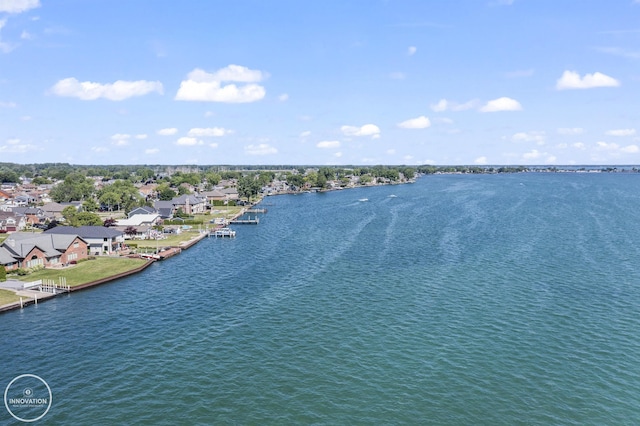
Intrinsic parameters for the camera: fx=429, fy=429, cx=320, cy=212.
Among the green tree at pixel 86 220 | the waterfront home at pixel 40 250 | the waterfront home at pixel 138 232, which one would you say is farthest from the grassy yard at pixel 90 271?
the green tree at pixel 86 220

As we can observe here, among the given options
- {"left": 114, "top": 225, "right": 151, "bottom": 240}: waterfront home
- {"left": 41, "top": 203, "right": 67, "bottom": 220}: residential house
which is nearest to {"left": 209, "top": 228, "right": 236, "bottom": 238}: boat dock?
{"left": 114, "top": 225, "right": 151, "bottom": 240}: waterfront home

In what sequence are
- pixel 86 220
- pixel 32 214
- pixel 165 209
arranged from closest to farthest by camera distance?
pixel 86 220
pixel 165 209
pixel 32 214

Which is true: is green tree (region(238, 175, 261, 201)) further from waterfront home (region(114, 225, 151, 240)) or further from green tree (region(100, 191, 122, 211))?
waterfront home (region(114, 225, 151, 240))

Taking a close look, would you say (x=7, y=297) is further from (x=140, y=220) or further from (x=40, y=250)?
(x=140, y=220)

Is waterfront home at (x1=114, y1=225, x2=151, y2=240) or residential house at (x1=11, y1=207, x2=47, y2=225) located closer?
waterfront home at (x1=114, y1=225, x2=151, y2=240)

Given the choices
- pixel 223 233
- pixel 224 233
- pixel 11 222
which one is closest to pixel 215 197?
pixel 223 233

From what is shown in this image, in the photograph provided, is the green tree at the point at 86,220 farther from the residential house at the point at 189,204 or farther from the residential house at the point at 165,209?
the residential house at the point at 189,204
